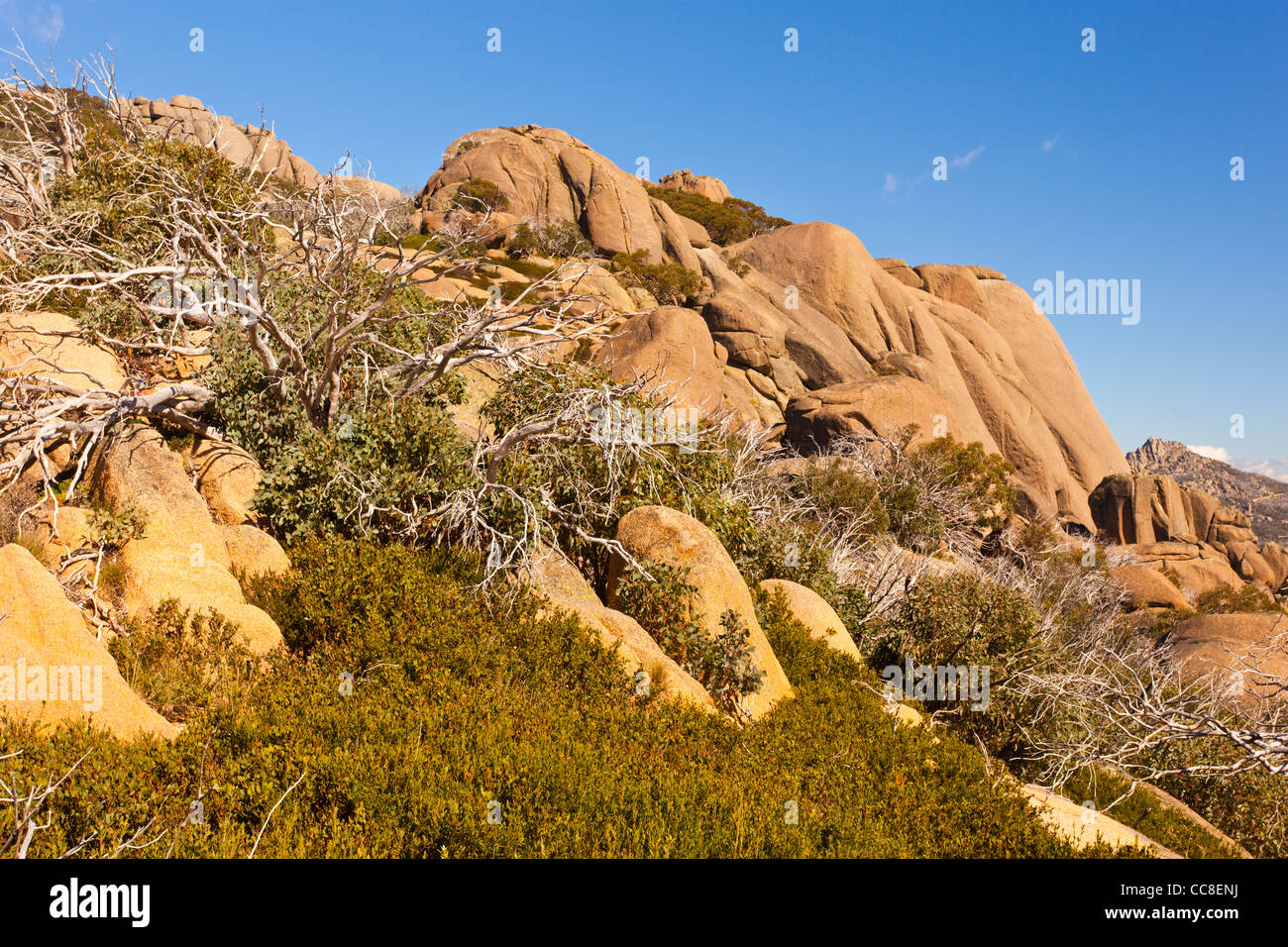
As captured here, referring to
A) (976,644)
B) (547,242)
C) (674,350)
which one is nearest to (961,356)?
(547,242)

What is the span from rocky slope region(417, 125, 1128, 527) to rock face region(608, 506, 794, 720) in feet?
49.3

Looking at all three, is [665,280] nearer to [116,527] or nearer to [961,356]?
[961,356]

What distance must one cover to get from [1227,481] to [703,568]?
85.8 meters

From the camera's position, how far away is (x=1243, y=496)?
230ft

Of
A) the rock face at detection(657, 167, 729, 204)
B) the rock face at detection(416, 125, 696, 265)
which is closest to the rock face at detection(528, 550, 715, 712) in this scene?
the rock face at detection(416, 125, 696, 265)

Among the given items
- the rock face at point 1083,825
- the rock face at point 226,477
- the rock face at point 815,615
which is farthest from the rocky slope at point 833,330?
the rock face at point 1083,825

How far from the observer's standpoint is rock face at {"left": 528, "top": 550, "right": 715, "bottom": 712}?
8.49 metres

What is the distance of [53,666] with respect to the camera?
17.7 feet

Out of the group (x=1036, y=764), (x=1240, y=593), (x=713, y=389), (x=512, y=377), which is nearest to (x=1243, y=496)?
(x=1240, y=593)

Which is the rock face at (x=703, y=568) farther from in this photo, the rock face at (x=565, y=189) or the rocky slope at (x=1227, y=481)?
the rocky slope at (x=1227, y=481)

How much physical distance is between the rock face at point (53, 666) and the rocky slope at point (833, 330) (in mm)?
20151
